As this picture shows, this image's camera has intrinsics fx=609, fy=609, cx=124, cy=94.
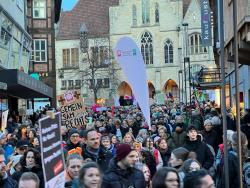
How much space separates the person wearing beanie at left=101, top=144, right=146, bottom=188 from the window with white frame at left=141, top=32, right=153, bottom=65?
73825 mm

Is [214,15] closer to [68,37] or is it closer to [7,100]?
[7,100]

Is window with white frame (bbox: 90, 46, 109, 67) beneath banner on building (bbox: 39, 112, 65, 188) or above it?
above

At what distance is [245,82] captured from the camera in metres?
22.9

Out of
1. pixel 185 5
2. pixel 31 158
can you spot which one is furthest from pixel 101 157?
pixel 185 5

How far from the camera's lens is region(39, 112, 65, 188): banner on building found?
5273 mm

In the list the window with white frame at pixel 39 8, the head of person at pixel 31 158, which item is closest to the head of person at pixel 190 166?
the head of person at pixel 31 158

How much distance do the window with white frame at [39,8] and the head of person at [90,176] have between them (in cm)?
4429

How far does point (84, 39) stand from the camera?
80.2 metres

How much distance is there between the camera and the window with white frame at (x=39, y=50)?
49941mm

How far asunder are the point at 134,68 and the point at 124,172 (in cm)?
317

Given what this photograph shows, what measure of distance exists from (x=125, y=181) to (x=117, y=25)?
2995 inches

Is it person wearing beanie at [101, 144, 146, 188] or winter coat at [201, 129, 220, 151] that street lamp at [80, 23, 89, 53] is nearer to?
winter coat at [201, 129, 220, 151]

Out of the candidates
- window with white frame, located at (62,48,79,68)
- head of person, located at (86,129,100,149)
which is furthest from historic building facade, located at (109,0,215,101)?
head of person, located at (86,129,100,149)

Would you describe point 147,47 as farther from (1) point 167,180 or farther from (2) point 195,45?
(1) point 167,180
